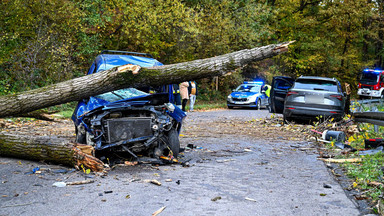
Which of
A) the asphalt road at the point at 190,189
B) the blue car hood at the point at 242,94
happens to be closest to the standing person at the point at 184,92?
the blue car hood at the point at 242,94

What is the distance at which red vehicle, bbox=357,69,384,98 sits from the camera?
32.9 m

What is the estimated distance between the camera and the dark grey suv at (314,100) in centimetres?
1266

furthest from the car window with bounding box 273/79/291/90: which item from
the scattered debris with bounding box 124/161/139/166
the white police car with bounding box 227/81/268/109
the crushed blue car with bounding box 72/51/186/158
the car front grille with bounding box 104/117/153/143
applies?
the white police car with bounding box 227/81/268/109

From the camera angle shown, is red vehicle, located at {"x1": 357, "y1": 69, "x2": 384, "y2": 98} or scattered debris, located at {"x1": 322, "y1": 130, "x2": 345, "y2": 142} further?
red vehicle, located at {"x1": 357, "y1": 69, "x2": 384, "y2": 98}

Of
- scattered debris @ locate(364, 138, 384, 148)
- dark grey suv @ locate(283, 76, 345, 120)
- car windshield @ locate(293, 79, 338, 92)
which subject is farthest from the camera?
car windshield @ locate(293, 79, 338, 92)

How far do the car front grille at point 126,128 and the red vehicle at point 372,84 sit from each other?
99.2 feet

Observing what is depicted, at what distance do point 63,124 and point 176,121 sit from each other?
27.1 feet

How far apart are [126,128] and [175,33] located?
62.9ft

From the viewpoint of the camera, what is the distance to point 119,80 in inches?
272

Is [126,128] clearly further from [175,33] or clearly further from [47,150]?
[175,33]

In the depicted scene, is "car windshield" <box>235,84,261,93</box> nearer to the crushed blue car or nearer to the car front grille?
the crushed blue car

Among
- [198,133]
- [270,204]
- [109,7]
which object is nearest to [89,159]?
[270,204]

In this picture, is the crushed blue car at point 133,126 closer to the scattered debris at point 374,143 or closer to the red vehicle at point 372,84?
the scattered debris at point 374,143

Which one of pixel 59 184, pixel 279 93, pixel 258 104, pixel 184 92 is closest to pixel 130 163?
pixel 59 184
